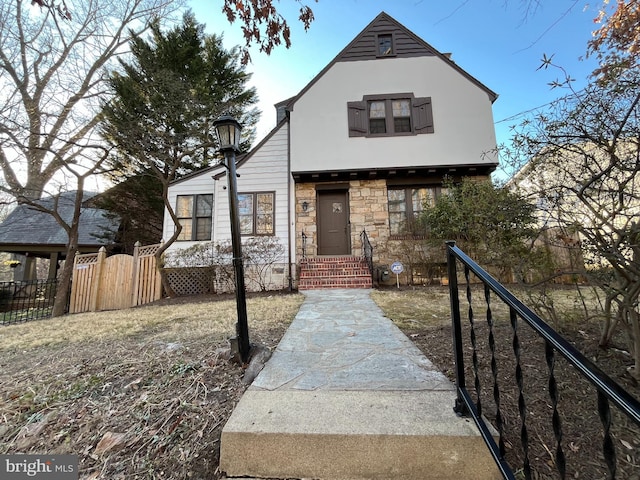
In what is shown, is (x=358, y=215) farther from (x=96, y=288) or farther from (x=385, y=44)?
(x=96, y=288)

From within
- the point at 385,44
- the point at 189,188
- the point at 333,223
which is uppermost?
the point at 385,44

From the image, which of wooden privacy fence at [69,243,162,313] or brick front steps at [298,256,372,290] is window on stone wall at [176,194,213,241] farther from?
brick front steps at [298,256,372,290]

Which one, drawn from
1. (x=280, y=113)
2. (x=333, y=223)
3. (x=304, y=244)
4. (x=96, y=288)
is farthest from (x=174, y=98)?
(x=333, y=223)

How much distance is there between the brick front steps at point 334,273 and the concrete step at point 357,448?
18.7 ft

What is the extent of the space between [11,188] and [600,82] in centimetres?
1136

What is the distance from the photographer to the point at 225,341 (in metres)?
2.95

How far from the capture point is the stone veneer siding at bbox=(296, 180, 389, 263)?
8.50 meters

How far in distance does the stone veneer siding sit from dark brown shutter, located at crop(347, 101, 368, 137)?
1.49 m

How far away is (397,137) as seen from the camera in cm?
851

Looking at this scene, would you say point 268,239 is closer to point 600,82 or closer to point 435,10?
point 435,10

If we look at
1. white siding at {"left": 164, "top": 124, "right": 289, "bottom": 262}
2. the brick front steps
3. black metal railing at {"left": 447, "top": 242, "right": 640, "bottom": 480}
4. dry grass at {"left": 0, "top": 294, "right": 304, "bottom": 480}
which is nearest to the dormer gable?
white siding at {"left": 164, "top": 124, "right": 289, "bottom": 262}

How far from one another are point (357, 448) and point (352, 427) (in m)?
0.09

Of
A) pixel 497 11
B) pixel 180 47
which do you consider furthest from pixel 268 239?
pixel 180 47

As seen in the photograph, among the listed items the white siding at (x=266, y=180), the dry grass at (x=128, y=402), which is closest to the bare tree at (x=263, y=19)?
the dry grass at (x=128, y=402)
